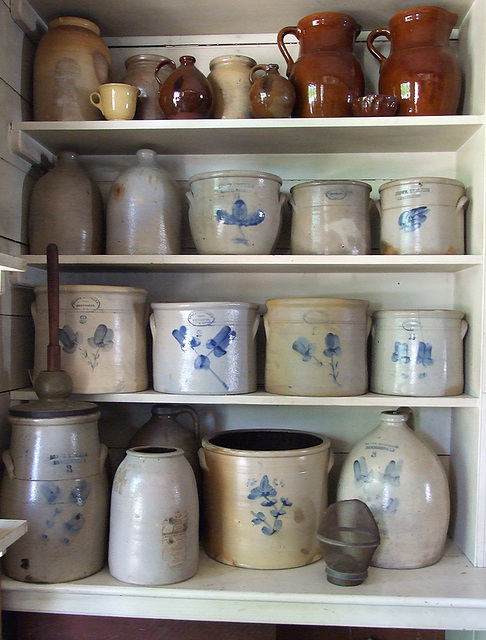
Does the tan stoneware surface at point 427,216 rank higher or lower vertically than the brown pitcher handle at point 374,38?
lower

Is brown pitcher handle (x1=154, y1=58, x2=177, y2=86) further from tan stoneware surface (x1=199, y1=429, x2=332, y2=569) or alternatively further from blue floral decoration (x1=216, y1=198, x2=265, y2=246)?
tan stoneware surface (x1=199, y1=429, x2=332, y2=569)

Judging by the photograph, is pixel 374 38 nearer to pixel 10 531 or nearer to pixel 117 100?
pixel 117 100

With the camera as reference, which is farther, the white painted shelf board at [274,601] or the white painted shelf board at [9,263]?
the white painted shelf board at [274,601]

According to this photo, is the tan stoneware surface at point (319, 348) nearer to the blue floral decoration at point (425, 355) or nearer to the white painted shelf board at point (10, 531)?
the blue floral decoration at point (425, 355)

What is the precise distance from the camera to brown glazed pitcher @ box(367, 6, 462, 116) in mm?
1340

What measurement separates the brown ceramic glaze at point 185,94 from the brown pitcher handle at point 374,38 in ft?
1.25

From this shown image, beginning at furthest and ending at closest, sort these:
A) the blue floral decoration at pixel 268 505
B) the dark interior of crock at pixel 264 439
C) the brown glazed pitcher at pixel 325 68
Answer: the dark interior of crock at pixel 264 439 → the brown glazed pitcher at pixel 325 68 → the blue floral decoration at pixel 268 505

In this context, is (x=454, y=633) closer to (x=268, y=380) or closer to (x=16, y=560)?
(x=268, y=380)

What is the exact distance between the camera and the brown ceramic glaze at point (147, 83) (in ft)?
4.81

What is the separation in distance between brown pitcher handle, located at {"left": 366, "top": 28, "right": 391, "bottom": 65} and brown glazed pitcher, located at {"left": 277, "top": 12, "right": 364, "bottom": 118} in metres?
0.04

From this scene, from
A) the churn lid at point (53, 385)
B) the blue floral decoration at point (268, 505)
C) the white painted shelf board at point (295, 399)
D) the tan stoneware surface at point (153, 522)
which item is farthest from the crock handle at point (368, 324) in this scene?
the churn lid at point (53, 385)

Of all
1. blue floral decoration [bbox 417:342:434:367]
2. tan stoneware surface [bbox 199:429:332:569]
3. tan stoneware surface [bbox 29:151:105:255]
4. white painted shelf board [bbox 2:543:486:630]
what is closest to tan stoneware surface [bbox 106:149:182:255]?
tan stoneware surface [bbox 29:151:105:255]

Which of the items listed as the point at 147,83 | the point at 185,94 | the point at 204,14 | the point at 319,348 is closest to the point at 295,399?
the point at 319,348

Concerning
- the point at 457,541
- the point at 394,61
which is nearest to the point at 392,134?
the point at 394,61
